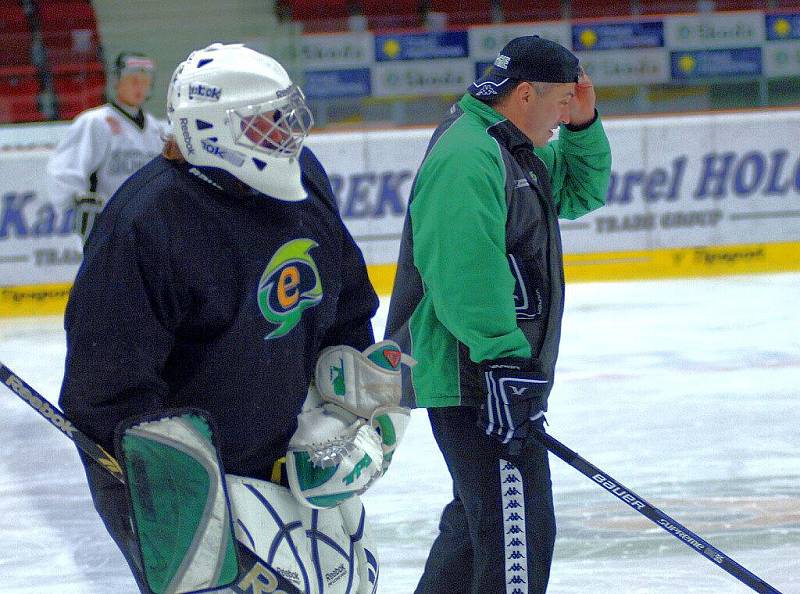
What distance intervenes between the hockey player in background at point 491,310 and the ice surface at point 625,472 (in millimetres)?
777

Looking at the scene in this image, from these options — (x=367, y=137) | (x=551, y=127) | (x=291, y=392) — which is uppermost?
(x=551, y=127)

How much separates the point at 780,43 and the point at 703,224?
1.31 metres

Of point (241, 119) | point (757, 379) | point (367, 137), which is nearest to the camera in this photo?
point (241, 119)

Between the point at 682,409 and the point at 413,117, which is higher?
the point at 413,117

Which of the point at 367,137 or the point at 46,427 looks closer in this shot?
the point at 46,427

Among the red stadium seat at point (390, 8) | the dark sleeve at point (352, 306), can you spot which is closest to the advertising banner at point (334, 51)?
the red stadium seat at point (390, 8)

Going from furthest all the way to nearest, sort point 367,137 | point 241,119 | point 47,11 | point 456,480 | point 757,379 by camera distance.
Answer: point 47,11 → point 367,137 → point 757,379 → point 456,480 → point 241,119

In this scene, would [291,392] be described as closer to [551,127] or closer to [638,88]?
[551,127]

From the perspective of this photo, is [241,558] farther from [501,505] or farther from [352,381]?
[501,505]

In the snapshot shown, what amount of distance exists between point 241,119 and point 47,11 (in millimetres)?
8664

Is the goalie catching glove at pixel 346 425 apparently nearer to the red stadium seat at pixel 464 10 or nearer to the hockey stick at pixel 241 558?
the hockey stick at pixel 241 558

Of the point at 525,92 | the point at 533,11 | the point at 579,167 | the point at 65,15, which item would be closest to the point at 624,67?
the point at 533,11

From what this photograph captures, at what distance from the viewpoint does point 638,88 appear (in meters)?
7.76

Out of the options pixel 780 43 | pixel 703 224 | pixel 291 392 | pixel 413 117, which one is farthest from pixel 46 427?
pixel 780 43
